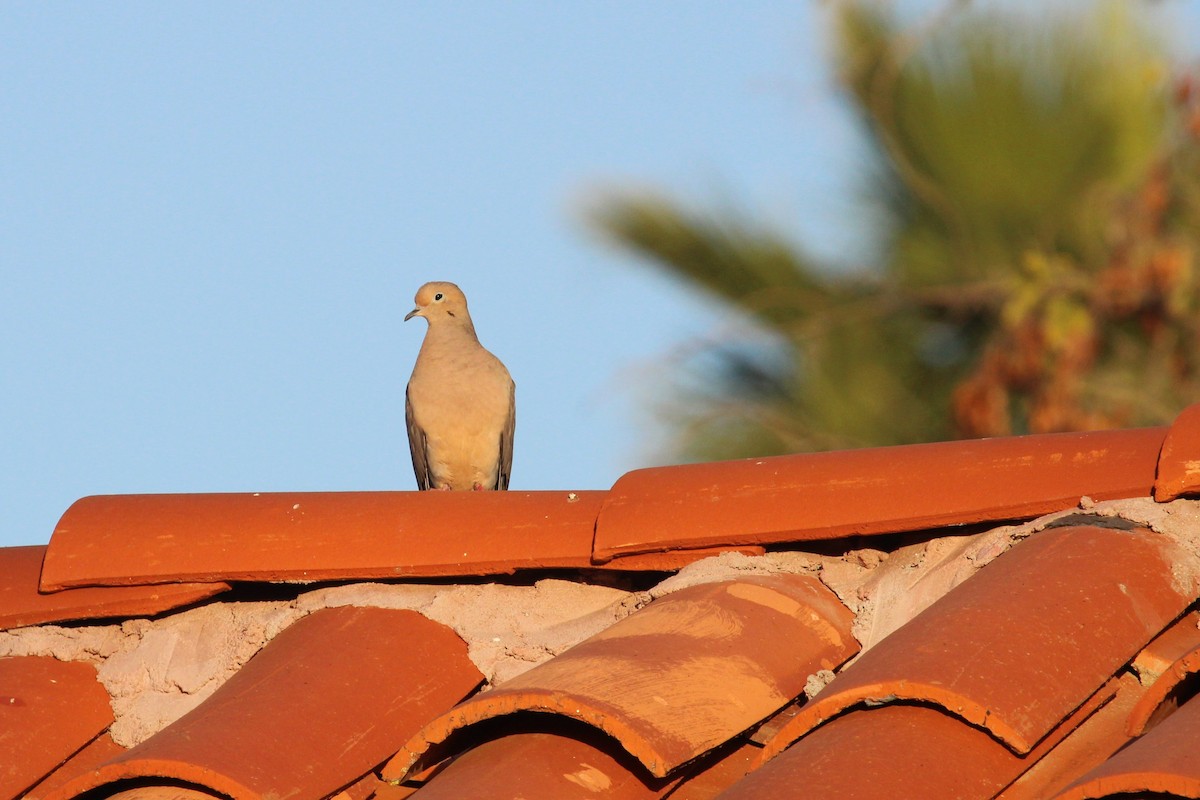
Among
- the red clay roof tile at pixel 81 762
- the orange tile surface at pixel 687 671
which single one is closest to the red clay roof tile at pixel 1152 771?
the orange tile surface at pixel 687 671

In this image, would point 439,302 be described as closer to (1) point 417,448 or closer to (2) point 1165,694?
(1) point 417,448

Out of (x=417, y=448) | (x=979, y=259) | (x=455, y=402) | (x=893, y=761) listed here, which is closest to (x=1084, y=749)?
(x=893, y=761)

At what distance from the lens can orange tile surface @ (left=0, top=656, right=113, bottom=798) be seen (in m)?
2.44

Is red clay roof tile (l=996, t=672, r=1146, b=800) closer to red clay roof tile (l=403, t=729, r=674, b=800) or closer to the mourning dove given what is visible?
red clay roof tile (l=403, t=729, r=674, b=800)

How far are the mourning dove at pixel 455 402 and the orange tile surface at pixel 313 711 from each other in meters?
2.30

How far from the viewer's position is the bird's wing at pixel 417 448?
5.09 m

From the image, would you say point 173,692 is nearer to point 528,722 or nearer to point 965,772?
point 528,722

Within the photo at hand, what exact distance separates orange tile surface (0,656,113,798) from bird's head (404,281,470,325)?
8.54 feet

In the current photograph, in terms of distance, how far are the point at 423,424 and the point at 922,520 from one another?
276 centimetres

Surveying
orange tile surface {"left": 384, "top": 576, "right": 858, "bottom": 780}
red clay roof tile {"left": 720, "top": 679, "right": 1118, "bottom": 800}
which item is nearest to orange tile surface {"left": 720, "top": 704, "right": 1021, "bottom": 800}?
red clay roof tile {"left": 720, "top": 679, "right": 1118, "bottom": 800}

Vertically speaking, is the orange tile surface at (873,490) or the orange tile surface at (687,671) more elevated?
the orange tile surface at (873,490)

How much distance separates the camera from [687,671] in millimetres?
2113

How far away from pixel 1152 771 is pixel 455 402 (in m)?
3.47

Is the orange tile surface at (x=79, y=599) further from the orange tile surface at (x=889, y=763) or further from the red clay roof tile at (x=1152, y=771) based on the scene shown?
the red clay roof tile at (x=1152, y=771)
